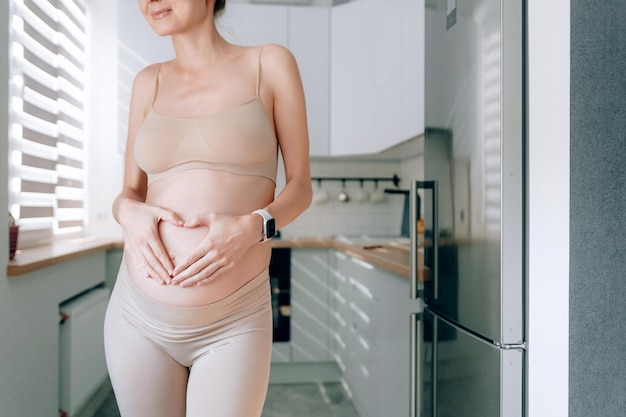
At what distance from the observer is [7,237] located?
179 cm

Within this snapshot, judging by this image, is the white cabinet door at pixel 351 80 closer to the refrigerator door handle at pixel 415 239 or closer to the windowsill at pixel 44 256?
the windowsill at pixel 44 256

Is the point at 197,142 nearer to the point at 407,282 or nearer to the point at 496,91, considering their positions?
the point at 496,91

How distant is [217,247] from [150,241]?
0.44 ft

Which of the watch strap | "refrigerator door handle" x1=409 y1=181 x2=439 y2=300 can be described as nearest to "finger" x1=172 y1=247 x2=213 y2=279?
the watch strap

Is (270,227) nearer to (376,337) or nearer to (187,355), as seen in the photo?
(187,355)

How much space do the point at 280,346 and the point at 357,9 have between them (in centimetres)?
211

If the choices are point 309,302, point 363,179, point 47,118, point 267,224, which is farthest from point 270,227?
point 363,179

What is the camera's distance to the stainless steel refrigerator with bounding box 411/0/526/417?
1318 millimetres

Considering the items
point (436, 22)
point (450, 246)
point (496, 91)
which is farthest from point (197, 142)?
point (436, 22)

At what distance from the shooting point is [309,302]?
3.43 m

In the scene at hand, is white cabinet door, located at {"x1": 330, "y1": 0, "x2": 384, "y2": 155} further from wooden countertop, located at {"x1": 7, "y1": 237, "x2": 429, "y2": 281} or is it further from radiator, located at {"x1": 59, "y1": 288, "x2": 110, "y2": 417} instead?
radiator, located at {"x1": 59, "y1": 288, "x2": 110, "y2": 417}

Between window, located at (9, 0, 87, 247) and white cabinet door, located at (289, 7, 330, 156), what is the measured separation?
1.31 meters

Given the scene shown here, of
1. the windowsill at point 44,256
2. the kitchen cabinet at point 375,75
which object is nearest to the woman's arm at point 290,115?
the windowsill at point 44,256

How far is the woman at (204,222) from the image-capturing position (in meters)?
1.04
